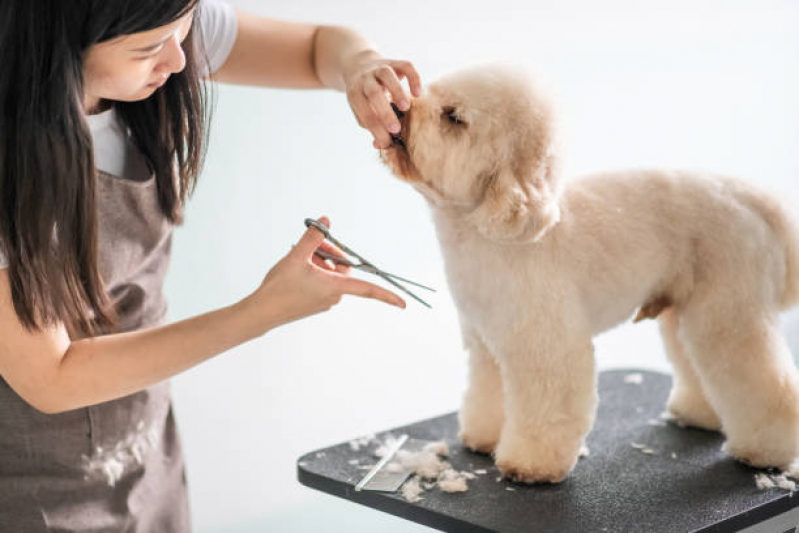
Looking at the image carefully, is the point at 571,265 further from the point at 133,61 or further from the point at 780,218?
the point at 133,61

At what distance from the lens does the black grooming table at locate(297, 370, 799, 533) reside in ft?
3.82

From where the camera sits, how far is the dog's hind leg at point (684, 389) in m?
1.50

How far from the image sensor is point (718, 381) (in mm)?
1358

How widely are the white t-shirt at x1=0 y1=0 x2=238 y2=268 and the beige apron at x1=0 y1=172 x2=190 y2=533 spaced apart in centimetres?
5

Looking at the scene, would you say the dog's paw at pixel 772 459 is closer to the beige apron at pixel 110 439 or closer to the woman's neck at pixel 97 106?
the beige apron at pixel 110 439

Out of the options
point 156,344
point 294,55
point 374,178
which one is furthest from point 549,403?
point 374,178

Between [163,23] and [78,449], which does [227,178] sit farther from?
[163,23]

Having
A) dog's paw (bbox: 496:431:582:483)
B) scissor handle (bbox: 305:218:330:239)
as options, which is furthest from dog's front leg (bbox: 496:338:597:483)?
scissor handle (bbox: 305:218:330:239)

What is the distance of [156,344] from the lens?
1.04 m

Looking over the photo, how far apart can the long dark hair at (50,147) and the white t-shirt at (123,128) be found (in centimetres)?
20

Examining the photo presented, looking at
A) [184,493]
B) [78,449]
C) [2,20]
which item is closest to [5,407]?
[78,449]

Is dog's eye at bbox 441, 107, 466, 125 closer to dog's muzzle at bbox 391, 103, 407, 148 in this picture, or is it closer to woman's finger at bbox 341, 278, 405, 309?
dog's muzzle at bbox 391, 103, 407, 148

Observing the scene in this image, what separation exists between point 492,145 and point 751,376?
1.69 feet

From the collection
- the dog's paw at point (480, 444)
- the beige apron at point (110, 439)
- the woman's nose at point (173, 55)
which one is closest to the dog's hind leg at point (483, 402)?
the dog's paw at point (480, 444)
